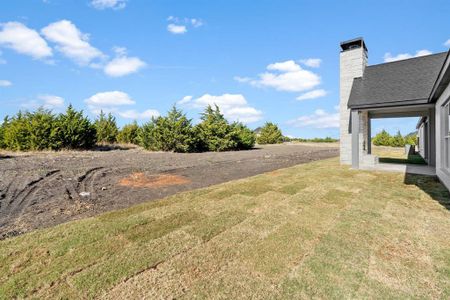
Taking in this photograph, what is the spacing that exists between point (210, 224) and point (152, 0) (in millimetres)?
11197

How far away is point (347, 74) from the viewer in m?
11.5

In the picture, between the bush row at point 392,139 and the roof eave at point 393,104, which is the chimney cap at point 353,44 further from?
the bush row at point 392,139

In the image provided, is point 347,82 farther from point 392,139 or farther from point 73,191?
point 392,139

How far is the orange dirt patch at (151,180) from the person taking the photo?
6773 millimetres

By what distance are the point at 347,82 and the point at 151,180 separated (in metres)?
10.8

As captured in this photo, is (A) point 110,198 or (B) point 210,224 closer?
(B) point 210,224

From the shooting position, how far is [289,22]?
47.6 feet

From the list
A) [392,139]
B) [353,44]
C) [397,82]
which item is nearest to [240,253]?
[397,82]

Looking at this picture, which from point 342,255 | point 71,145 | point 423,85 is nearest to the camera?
point 342,255

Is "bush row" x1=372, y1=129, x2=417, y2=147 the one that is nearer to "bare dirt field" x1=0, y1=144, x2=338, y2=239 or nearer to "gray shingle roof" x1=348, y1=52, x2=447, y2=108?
"gray shingle roof" x1=348, y1=52, x2=447, y2=108

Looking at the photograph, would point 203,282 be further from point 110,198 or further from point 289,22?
point 289,22

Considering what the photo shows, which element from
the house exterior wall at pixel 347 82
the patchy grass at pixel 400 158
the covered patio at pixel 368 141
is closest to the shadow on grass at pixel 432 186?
the covered patio at pixel 368 141

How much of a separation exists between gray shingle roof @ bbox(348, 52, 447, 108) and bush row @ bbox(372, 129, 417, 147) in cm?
2167

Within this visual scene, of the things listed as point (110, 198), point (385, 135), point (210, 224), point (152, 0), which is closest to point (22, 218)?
point (110, 198)
